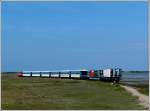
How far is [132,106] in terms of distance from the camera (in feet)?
49.7

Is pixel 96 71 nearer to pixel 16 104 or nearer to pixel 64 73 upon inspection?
pixel 64 73

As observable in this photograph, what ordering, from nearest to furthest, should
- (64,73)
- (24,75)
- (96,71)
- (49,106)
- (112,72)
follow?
(49,106) < (112,72) < (96,71) < (64,73) < (24,75)

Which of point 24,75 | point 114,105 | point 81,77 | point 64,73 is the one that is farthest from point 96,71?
point 114,105

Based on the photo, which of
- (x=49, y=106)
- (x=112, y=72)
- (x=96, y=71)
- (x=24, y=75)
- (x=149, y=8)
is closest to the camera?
(x=149, y=8)

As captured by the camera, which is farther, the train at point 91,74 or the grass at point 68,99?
the train at point 91,74

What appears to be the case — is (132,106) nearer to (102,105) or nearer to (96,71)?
(102,105)

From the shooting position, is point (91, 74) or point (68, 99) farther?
point (91, 74)

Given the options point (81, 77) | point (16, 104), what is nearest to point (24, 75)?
point (81, 77)

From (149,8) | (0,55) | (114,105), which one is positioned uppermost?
(149,8)

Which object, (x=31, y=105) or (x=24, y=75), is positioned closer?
(x=31, y=105)

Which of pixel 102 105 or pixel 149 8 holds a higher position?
pixel 149 8

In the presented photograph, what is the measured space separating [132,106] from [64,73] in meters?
36.1

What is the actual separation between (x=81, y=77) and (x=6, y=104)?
102ft

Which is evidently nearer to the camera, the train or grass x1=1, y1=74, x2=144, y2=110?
grass x1=1, y1=74, x2=144, y2=110
